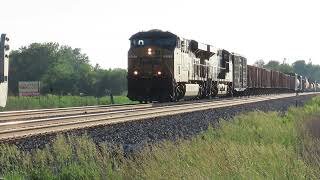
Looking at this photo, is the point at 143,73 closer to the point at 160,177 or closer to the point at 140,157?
the point at 140,157

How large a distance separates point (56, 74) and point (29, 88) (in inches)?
2581

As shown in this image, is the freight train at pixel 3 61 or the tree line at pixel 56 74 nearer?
the freight train at pixel 3 61

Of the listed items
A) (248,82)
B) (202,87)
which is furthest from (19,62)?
(202,87)

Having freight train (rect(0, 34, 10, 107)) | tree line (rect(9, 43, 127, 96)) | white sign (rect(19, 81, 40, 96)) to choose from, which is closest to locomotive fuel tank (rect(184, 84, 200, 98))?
white sign (rect(19, 81, 40, 96))

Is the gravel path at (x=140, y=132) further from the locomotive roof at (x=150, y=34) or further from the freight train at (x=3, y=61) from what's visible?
the locomotive roof at (x=150, y=34)

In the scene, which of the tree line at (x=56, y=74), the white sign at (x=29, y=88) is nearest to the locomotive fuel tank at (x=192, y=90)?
the white sign at (x=29, y=88)

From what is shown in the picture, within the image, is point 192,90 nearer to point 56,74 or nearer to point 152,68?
point 152,68

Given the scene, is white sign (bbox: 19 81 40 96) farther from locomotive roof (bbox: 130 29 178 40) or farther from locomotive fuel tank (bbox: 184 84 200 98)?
locomotive fuel tank (bbox: 184 84 200 98)

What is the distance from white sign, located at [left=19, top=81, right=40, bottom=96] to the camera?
31266 mm

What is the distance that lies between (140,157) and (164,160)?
24.5 inches

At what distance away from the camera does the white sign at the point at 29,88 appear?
31.3 meters

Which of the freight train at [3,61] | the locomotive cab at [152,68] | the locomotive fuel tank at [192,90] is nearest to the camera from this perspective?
the freight train at [3,61]

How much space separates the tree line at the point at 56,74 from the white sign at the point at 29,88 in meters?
45.2

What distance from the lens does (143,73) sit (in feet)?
91.6
